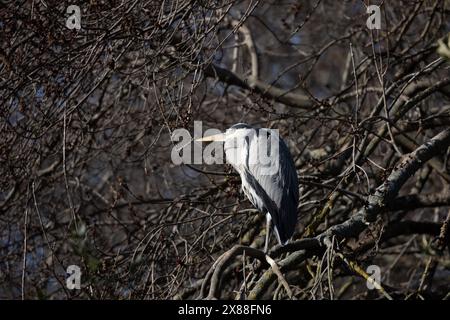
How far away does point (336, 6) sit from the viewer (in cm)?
731

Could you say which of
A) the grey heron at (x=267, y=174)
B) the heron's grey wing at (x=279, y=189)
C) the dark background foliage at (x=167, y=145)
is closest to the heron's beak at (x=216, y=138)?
the grey heron at (x=267, y=174)

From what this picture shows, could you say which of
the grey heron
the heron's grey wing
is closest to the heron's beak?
the grey heron

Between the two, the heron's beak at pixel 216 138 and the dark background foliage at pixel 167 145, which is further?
the heron's beak at pixel 216 138

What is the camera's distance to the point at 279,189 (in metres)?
4.38

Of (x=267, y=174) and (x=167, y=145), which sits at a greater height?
(x=167, y=145)

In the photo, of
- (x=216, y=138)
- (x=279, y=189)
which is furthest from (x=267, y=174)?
(x=216, y=138)

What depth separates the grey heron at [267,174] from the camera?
427 centimetres

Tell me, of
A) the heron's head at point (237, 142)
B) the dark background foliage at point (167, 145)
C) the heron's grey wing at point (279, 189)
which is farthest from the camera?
the heron's head at point (237, 142)

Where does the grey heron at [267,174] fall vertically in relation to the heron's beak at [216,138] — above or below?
below

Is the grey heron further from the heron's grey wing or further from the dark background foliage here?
the dark background foliage

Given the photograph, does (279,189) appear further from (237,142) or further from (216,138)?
(216,138)

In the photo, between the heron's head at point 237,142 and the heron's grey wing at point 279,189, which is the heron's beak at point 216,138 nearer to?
the heron's head at point 237,142

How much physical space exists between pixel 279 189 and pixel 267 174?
184 mm
